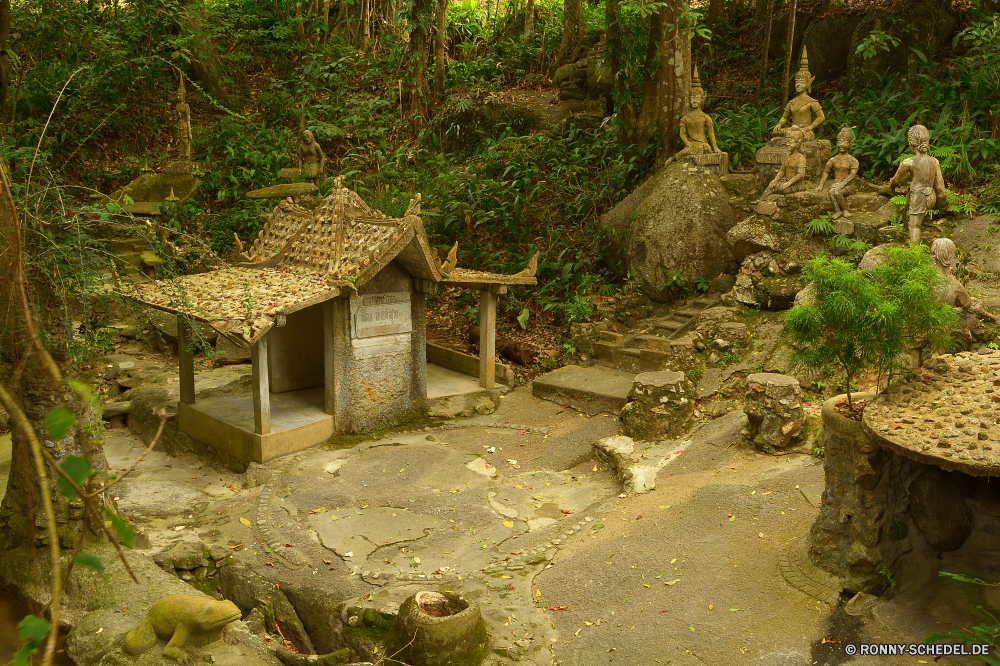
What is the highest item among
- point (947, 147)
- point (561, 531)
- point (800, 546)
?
point (947, 147)

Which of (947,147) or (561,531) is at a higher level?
(947,147)

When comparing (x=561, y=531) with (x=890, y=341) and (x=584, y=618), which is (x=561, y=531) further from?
(x=890, y=341)

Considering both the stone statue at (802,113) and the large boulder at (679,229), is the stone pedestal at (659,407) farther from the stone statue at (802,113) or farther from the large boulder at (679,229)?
the stone statue at (802,113)

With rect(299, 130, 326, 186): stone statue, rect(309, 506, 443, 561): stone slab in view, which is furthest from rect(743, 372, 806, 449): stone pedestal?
rect(299, 130, 326, 186): stone statue

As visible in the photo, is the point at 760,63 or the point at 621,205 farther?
the point at 760,63

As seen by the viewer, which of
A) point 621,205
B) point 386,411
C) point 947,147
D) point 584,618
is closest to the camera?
point 584,618

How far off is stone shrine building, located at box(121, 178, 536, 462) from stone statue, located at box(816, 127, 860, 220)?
5.21 m

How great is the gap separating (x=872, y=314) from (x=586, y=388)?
6.28 m

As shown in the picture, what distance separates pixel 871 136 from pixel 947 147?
1.92 metres

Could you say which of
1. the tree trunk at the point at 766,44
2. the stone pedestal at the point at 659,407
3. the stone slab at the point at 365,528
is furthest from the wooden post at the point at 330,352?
the tree trunk at the point at 766,44

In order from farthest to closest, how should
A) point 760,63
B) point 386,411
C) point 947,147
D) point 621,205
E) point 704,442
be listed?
point 760,63 < point 621,205 < point 947,147 < point 386,411 < point 704,442

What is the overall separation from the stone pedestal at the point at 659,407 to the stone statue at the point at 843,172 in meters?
4.02

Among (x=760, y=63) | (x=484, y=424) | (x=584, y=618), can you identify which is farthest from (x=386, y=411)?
(x=760, y=63)

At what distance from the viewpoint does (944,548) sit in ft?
20.2
